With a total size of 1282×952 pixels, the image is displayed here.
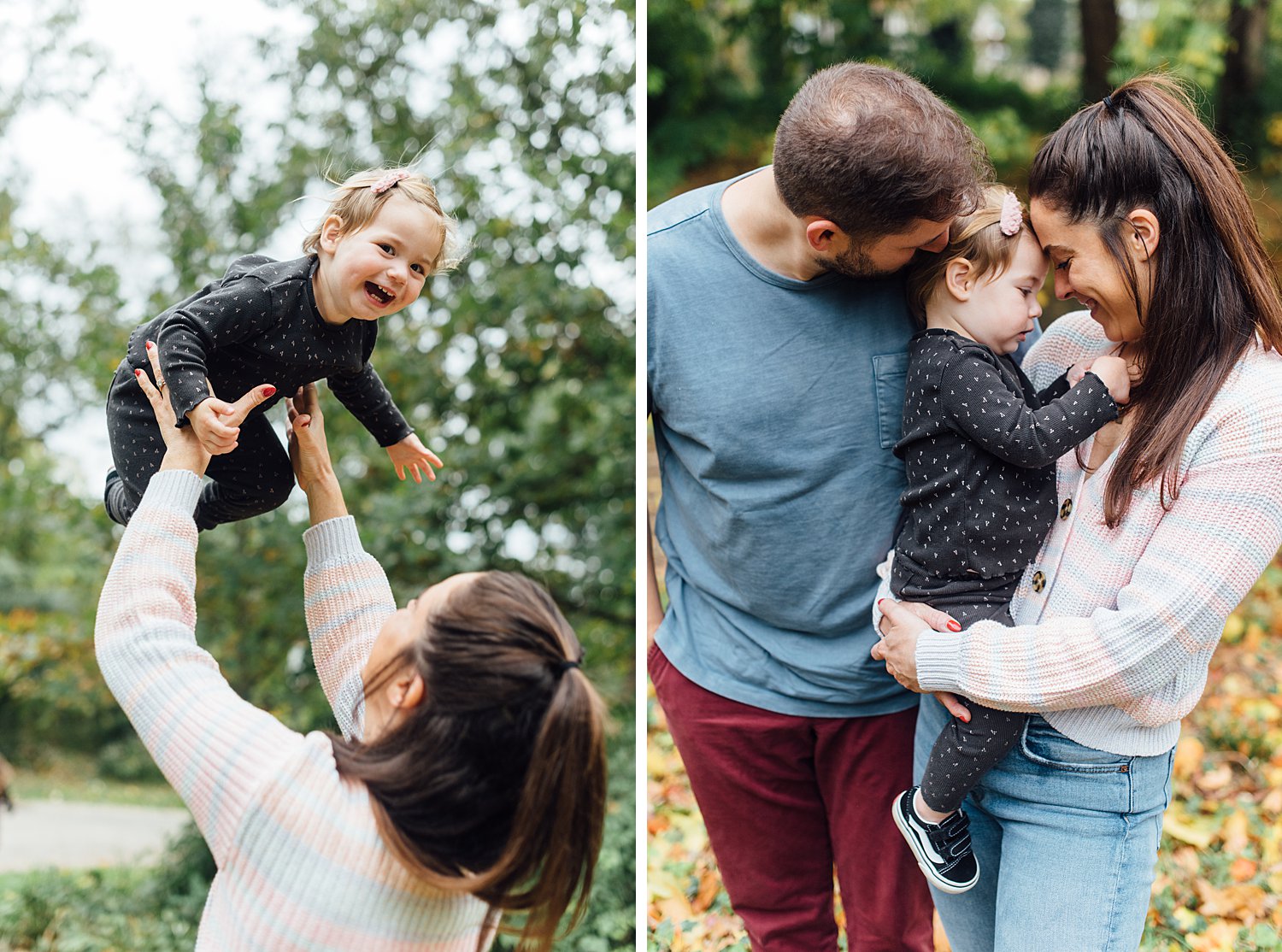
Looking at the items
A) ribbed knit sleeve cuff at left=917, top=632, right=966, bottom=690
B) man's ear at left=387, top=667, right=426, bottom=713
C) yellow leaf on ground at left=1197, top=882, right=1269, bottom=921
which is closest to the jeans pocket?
ribbed knit sleeve cuff at left=917, top=632, right=966, bottom=690

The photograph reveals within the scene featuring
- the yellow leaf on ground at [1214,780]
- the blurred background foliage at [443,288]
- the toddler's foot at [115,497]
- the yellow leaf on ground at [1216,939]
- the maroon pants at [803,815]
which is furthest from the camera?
the blurred background foliage at [443,288]

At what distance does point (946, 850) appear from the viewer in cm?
191

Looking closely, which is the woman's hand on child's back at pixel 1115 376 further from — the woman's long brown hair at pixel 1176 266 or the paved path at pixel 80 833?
the paved path at pixel 80 833

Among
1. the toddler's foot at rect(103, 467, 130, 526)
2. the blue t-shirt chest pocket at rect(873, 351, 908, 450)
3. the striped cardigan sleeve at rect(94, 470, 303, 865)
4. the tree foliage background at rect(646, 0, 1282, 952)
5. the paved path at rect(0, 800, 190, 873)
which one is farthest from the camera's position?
the paved path at rect(0, 800, 190, 873)

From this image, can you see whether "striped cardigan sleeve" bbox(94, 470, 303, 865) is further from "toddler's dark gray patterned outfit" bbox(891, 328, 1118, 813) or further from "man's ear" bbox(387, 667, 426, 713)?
"toddler's dark gray patterned outfit" bbox(891, 328, 1118, 813)

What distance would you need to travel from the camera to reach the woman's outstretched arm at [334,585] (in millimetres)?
1624

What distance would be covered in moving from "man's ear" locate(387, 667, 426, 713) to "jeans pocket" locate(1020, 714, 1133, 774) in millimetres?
976

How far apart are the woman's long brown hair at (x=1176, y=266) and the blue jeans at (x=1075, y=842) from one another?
0.38 metres

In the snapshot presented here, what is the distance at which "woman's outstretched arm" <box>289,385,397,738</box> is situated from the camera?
1624mm

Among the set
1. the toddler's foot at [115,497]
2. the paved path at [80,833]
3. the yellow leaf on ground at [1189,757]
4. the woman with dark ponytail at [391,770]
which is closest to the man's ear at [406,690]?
the woman with dark ponytail at [391,770]

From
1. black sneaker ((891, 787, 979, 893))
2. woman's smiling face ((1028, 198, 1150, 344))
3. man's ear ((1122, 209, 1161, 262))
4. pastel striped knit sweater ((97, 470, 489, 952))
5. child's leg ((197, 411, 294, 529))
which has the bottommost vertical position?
black sneaker ((891, 787, 979, 893))

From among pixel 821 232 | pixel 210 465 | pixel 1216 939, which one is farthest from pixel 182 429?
pixel 1216 939

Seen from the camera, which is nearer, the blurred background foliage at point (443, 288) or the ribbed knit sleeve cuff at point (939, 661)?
the ribbed knit sleeve cuff at point (939, 661)

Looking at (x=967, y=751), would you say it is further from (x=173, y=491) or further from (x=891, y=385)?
(x=173, y=491)
